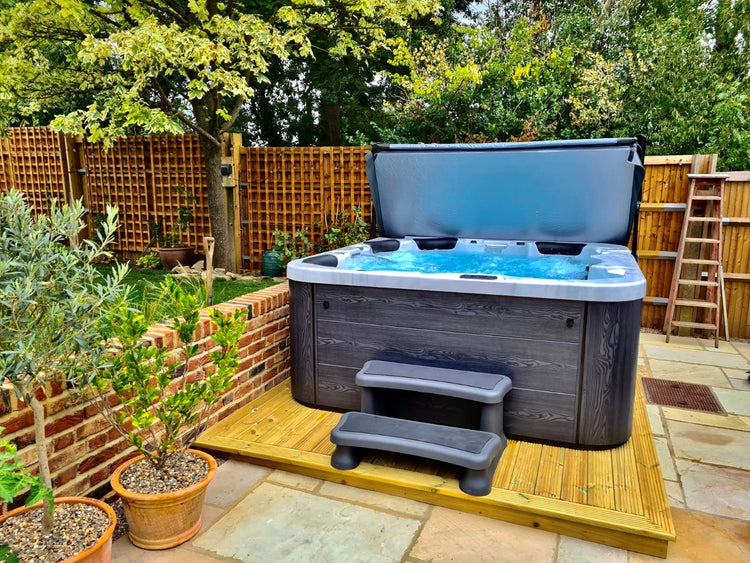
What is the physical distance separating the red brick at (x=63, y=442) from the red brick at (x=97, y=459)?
4.4 inches

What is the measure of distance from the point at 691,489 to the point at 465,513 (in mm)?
1057

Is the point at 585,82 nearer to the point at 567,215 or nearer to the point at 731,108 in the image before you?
the point at 731,108

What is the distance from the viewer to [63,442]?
1.87 m

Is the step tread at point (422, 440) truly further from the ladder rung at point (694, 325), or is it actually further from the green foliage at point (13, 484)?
the ladder rung at point (694, 325)

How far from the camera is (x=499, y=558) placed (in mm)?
1827

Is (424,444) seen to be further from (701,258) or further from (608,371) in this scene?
(701,258)

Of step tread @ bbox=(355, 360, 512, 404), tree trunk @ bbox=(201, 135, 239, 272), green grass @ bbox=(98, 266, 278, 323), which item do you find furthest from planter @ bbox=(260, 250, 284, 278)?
step tread @ bbox=(355, 360, 512, 404)

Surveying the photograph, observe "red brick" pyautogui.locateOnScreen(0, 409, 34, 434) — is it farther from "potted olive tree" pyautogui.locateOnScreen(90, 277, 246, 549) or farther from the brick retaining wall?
"potted olive tree" pyautogui.locateOnScreen(90, 277, 246, 549)

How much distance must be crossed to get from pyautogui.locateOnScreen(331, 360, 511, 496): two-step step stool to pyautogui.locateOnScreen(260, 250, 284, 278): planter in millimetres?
3620

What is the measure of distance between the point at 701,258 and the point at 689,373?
145 cm

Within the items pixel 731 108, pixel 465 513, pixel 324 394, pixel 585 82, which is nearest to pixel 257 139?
pixel 585 82

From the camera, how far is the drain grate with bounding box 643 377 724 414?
10.6 feet

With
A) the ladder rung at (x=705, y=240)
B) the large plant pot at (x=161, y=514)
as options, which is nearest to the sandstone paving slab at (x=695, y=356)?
the ladder rung at (x=705, y=240)

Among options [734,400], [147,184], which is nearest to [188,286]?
[147,184]
